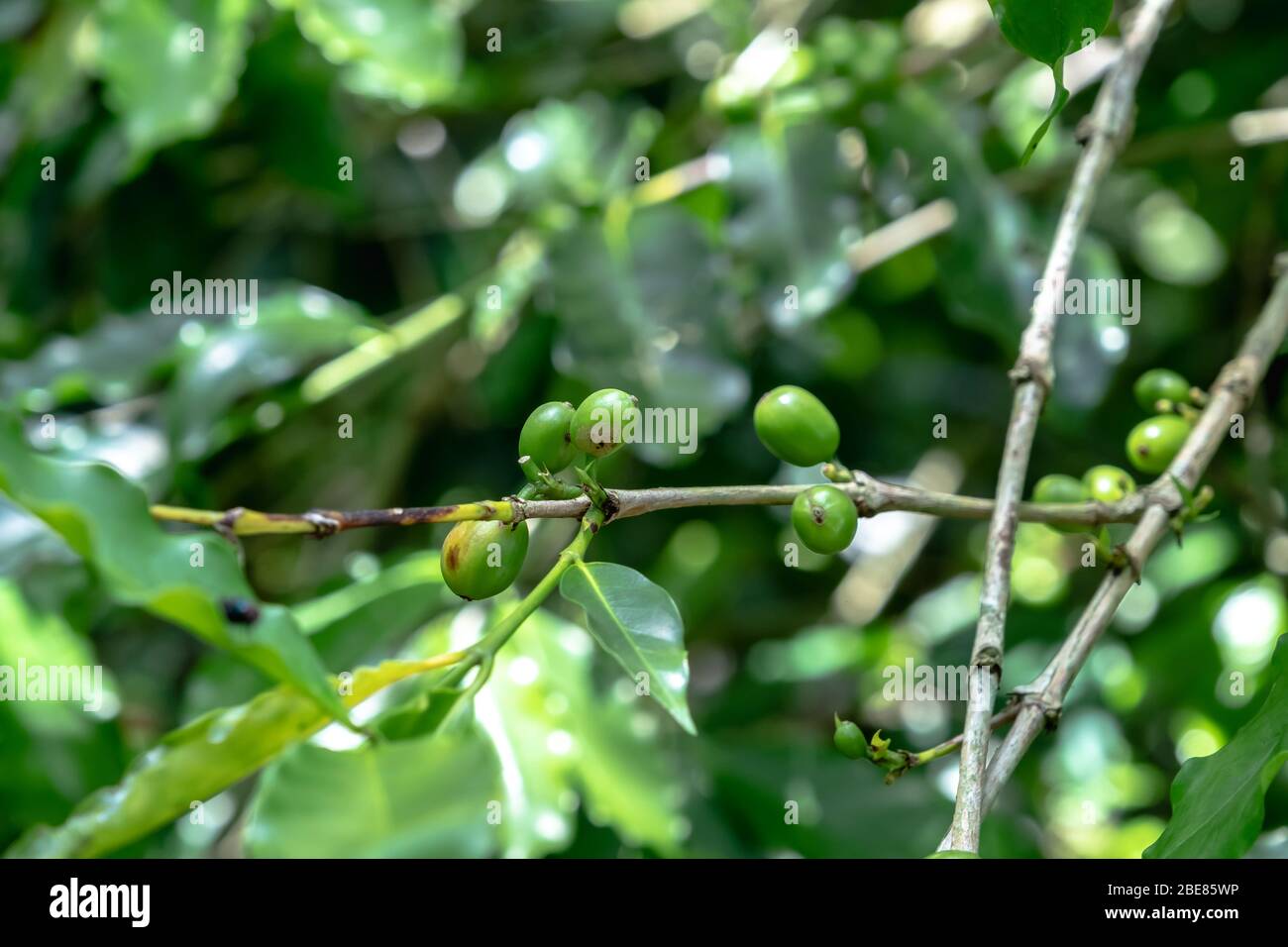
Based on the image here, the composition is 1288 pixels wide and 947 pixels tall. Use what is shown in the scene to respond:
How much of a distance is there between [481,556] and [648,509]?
0.32 ft

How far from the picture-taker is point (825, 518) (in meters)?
0.67

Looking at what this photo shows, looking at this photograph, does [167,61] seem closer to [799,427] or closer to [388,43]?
[388,43]

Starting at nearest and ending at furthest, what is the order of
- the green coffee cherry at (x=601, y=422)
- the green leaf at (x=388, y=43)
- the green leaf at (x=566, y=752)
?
1. the green coffee cherry at (x=601, y=422)
2. the green leaf at (x=566, y=752)
3. the green leaf at (x=388, y=43)

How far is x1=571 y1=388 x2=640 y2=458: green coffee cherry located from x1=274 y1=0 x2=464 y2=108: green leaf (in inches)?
34.9

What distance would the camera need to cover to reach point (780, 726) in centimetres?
164

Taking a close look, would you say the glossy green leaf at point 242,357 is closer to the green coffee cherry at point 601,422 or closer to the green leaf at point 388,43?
the green leaf at point 388,43

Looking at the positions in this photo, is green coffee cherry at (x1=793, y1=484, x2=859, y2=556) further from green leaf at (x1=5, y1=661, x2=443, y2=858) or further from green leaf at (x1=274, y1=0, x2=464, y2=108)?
green leaf at (x1=274, y1=0, x2=464, y2=108)

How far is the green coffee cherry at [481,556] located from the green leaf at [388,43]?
926 mm

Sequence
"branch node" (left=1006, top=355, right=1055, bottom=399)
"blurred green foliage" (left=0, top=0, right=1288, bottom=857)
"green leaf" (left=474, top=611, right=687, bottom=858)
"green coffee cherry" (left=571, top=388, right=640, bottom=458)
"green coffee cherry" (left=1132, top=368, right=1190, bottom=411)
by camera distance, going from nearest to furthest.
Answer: "green coffee cherry" (left=571, top=388, right=640, bottom=458)
"branch node" (left=1006, top=355, right=1055, bottom=399)
"green coffee cherry" (left=1132, top=368, right=1190, bottom=411)
"green leaf" (left=474, top=611, right=687, bottom=858)
"blurred green foliage" (left=0, top=0, right=1288, bottom=857)

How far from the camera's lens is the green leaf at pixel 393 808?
729 mm

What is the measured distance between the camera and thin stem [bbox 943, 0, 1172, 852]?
0.55m

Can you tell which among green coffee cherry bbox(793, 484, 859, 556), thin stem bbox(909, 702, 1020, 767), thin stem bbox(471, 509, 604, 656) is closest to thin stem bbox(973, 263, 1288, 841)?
thin stem bbox(909, 702, 1020, 767)

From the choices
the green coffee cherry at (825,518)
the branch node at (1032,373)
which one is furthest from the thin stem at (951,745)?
the branch node at (1032,373)
